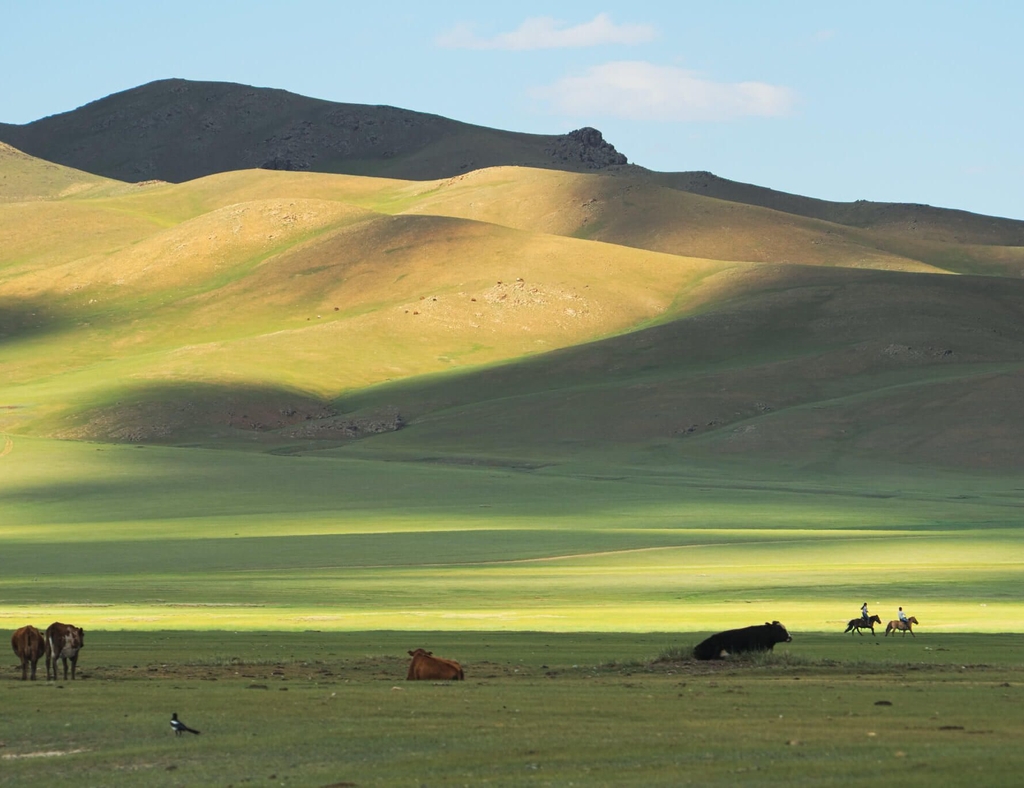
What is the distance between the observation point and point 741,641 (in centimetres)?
2244

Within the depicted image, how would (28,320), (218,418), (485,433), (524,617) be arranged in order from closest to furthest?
(524,617), (485,433), (218,418), (28,320)

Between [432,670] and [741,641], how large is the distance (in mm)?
5030

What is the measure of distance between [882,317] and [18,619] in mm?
118979

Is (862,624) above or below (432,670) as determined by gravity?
above

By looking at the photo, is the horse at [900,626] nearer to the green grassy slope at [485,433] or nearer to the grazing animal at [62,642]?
the green grassy slope at [485,433]

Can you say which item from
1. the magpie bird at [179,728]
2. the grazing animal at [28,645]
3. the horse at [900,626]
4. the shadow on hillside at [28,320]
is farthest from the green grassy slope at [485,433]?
the magpie bird at [179,728]

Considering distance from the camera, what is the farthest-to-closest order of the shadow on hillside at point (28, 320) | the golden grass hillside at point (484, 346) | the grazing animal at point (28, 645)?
the shadow on hillside at point (28, 320) → the golden grass hillside at point (484, 346) → the grazing animal at point (28, 645)

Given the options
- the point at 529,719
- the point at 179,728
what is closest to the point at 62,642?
the point at 179,728

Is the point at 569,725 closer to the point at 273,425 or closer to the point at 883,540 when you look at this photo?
the point at 883,540

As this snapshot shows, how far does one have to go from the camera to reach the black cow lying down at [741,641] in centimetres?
2219

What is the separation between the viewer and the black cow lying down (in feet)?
72.8

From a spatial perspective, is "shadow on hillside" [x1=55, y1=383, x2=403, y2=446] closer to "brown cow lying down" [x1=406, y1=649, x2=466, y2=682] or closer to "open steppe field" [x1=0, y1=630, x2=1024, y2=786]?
"open steppe field" [x1=0, y1=630, x2=1024, y2=786]

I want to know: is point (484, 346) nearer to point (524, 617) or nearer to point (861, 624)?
point (524, 617)

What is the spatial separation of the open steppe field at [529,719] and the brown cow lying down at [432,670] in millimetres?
436
